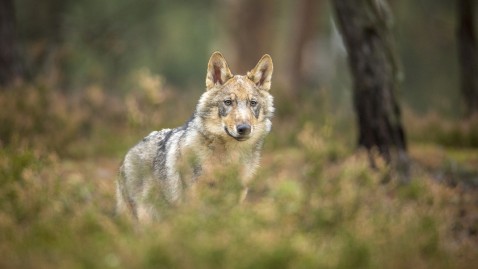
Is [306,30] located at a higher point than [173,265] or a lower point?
higher

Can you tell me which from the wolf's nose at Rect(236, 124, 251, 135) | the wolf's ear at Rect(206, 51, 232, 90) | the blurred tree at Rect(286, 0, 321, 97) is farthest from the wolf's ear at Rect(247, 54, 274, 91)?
the blurred tree at Rect(286, 0, 321, 97)

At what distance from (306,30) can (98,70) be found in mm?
11855

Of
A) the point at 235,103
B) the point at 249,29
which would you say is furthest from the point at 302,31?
the point at 235,103

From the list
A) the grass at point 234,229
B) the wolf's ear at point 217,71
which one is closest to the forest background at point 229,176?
the grass at point 234,229

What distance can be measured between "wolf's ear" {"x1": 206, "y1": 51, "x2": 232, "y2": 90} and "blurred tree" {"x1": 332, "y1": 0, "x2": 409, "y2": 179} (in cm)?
368

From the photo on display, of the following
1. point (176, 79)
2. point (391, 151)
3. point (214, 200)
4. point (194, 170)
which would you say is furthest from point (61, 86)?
point (176, 79)

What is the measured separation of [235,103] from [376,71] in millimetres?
4029

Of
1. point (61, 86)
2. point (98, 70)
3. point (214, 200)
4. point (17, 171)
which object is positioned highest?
point (61, 86)

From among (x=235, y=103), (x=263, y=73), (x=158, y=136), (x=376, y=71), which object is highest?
(x=376, y=71)

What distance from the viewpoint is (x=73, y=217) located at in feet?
17.7

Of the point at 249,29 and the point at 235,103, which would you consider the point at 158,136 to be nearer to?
the point at 235,103

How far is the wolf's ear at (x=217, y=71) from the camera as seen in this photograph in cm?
670

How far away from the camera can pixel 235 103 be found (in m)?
6.47

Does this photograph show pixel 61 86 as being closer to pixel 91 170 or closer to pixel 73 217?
pixel 91 170
